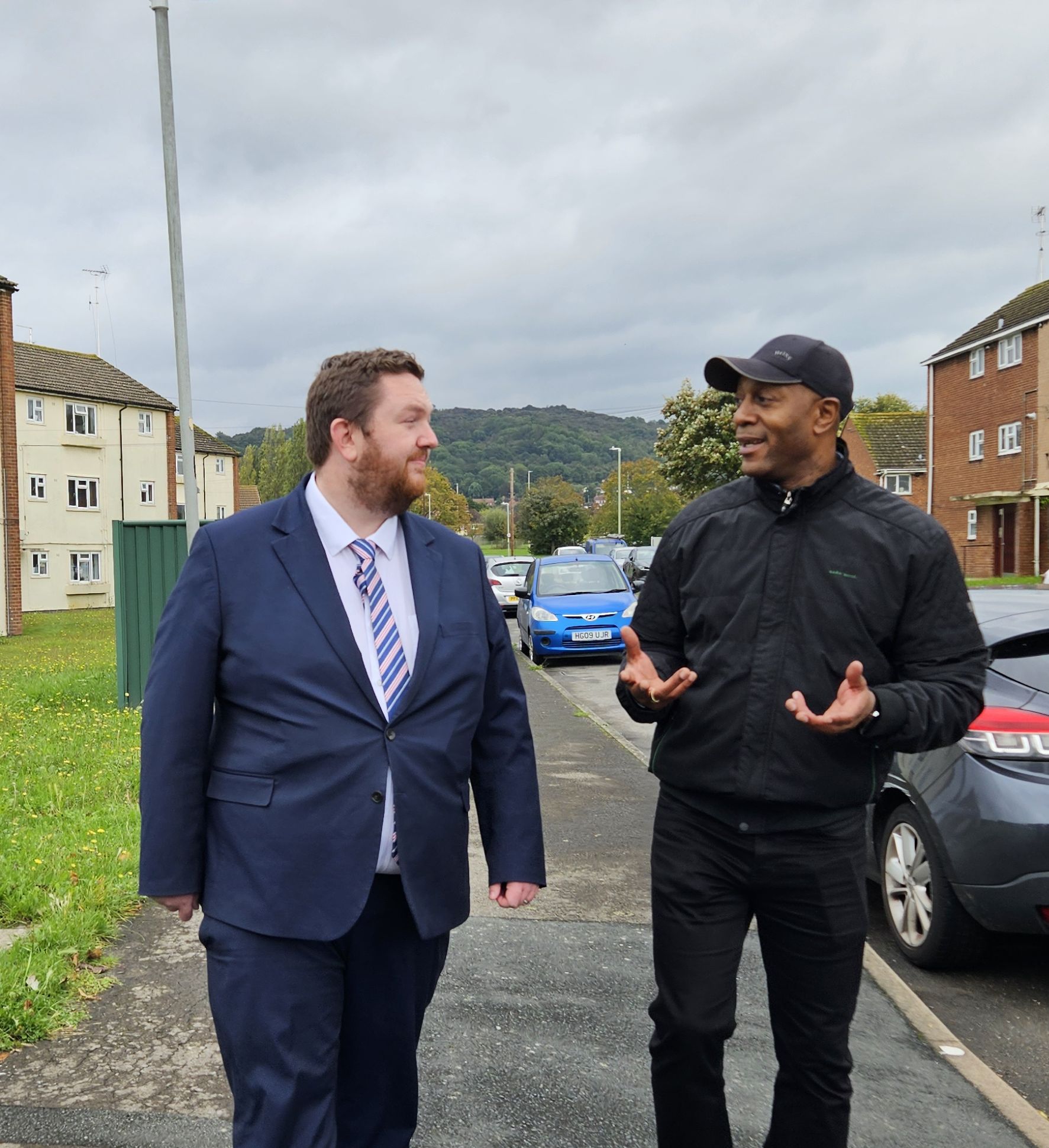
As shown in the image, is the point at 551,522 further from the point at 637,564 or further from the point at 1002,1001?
the point at 1002,1001

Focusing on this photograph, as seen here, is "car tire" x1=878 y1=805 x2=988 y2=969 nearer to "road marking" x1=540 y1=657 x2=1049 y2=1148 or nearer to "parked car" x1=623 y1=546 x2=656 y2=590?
"road marking" x1=540 y1=657 x2=1049 y2=1148

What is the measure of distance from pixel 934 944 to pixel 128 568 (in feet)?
28.4

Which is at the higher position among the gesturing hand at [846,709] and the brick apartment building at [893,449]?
the brick apartment building at [893,449]

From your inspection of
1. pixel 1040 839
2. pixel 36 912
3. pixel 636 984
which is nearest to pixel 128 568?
pixel 36 912

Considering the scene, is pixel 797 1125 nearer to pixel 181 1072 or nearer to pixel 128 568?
pixel 181 1072

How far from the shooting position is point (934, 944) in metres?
4.73

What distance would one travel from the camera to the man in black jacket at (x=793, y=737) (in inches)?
105

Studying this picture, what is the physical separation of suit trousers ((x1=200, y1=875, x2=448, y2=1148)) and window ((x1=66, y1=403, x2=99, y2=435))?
49.8 m

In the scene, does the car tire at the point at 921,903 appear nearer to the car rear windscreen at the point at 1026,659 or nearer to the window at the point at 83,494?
the car rear windscreen at the point at 1026,659

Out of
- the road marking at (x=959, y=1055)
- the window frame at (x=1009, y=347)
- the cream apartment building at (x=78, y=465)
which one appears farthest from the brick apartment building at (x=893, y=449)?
the road marking at (x=959, y=1055)

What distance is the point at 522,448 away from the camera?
130 m

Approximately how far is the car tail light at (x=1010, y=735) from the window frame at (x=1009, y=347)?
3874 centimetres

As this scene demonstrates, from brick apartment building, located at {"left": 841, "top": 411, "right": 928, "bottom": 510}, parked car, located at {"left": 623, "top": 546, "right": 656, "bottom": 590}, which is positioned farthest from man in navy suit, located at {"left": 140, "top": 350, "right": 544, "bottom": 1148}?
brick apartment building, located at {"left": 841, "top": 411, "right": 928, "bottom": 510}

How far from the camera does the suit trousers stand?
2.45 m
